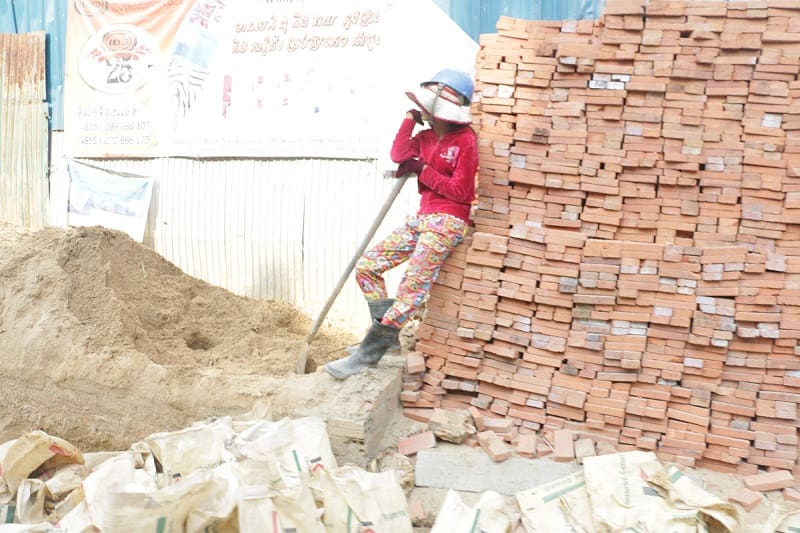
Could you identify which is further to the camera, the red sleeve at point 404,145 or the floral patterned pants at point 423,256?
the red sleeve at point 404,145

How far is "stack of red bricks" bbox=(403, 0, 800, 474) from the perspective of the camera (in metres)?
4.41

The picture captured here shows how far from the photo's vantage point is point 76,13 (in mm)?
8062

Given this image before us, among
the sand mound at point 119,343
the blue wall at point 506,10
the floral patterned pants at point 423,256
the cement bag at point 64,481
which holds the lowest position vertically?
the cement bag at point 64,481

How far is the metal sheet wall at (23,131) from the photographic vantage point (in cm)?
834

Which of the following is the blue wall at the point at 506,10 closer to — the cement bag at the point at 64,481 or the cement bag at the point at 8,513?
the cement bag at the point at 64,481

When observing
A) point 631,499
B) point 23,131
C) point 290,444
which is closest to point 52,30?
point 23,131

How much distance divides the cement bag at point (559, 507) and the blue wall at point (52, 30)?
6.52 meters

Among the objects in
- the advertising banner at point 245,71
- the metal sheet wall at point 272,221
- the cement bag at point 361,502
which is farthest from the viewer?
the metal sheet wall at point 272,221

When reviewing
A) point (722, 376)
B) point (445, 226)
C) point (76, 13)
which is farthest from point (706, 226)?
point (76, 13)

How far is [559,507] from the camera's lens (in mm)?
4180

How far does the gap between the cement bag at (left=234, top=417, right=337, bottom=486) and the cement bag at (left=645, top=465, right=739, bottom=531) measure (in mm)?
1745

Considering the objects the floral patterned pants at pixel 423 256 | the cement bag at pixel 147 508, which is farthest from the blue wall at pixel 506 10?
the cement bag at pixel 147 508

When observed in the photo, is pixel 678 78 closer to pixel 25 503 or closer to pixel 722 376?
pixel 722 376

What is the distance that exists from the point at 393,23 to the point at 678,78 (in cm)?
291
